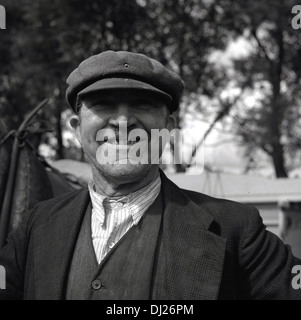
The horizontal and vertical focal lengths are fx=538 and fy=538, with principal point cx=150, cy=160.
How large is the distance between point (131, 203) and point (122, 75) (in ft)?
1.45

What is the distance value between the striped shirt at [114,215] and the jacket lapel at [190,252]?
0.27 ft

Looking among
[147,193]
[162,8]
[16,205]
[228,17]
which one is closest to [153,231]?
[147,193]

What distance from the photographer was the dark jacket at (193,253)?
5.76ft

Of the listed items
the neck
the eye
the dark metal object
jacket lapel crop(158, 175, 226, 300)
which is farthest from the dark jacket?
the dark metal object

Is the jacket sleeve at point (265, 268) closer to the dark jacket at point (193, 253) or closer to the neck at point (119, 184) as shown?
the dark jacket at point (193, 253)

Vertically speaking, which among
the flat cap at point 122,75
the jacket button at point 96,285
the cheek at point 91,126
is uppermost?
the flat cap at point 122,75

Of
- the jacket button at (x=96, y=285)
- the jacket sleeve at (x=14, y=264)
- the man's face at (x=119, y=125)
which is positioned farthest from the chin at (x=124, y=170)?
the jacket sleeve at (x=14, y=264)

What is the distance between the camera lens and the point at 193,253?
179cm

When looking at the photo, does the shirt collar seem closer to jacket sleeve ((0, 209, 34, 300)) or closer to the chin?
the chin

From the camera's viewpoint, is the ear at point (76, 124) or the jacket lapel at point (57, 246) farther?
the ear at point (76, 124)

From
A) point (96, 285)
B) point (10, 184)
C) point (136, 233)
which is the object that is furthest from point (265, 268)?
point (10, 184)

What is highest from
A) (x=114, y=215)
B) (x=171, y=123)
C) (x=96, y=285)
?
(x=171, y=123)

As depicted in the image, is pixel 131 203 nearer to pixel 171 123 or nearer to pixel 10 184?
pixel 171 123

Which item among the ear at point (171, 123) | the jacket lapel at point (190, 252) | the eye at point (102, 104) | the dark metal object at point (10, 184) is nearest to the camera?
the jacket lapel at point (190, 252)
